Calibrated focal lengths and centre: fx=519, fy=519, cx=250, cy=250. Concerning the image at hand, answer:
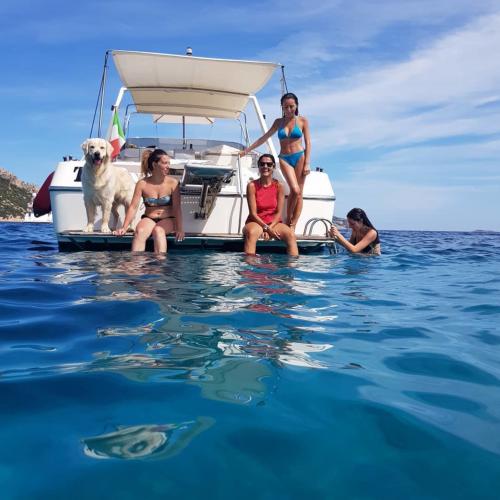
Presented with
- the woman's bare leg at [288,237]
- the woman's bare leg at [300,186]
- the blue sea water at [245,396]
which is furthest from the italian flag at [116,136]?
the blue sea water at [245,396]

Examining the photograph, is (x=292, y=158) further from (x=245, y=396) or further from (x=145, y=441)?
(x=145, y=441)

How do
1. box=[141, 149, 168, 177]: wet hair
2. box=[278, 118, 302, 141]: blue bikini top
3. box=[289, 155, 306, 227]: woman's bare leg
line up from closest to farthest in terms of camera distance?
box=[141, 149, 168, 177]: wet hair → box=[278, 118, 302, 141]: blue bikini top → box=[289, 155, 306, 227]: woman's bare leg

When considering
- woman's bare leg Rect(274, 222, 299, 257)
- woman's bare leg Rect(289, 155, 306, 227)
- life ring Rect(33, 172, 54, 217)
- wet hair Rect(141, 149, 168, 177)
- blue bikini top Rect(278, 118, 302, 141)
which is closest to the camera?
wet hair Rect(141, 149, 168, 177)

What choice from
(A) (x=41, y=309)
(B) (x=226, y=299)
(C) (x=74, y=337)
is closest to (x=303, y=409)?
(C) (x=74, y=337)

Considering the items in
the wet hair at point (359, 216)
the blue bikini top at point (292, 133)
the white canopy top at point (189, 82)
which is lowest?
the wet hair at point (359, 216)

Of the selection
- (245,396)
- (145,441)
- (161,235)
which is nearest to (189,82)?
(161,235)

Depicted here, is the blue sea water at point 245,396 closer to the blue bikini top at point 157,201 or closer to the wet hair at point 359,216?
the blue bikini top at point 157,201

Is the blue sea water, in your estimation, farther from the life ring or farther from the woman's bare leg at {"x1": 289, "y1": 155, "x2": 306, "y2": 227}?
the life ring

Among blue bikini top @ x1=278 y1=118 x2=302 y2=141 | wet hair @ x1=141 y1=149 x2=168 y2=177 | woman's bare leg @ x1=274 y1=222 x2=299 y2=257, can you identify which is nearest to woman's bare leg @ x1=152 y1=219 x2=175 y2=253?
wet hair @ x1=141 y1=149 x2=168 y2=177

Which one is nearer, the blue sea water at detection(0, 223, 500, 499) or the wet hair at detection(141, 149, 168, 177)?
the blue sea water at detection(0, 223, 500, 499)

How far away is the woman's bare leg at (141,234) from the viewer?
627 centimetres

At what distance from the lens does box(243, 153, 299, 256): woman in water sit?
6488mm

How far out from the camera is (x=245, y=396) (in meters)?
1.84

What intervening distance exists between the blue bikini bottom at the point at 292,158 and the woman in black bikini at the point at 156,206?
1.55 meters
